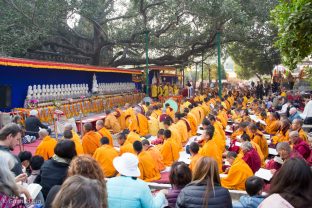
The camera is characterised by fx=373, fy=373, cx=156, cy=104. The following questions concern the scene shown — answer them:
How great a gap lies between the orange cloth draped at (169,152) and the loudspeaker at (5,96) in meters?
8.13

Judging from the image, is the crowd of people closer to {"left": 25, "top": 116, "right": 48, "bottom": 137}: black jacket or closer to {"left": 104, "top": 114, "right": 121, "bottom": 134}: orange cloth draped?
{"left": 25, "top": 116, "right": 48, "bottom": 137}: black jacket

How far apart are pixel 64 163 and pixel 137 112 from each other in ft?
28.4

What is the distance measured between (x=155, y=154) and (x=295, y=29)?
400cm

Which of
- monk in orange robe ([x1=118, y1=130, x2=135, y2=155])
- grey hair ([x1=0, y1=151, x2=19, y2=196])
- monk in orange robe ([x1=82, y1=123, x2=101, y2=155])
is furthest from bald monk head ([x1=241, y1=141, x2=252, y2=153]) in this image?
grey hair ([x1=0, y1=151, x2=19, y2=196])

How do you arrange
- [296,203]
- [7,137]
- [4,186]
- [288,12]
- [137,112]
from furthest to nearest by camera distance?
[137,112]
[288,12]
[7,137]
[4,186]
[296,203]

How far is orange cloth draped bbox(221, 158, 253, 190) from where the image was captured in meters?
6.64

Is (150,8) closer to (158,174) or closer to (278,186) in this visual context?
(158,174)

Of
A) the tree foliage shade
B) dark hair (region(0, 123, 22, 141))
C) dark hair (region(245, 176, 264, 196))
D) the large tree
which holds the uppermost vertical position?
the large tree

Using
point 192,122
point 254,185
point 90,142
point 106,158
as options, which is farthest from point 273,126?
point 254,185

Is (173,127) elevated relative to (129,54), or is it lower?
lower

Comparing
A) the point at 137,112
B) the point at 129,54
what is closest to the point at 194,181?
the point at 137,112

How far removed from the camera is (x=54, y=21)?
2242 centimetres

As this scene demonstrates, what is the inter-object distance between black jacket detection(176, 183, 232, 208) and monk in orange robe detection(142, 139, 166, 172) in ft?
13.8

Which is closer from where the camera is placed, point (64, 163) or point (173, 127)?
point (64, 163)
